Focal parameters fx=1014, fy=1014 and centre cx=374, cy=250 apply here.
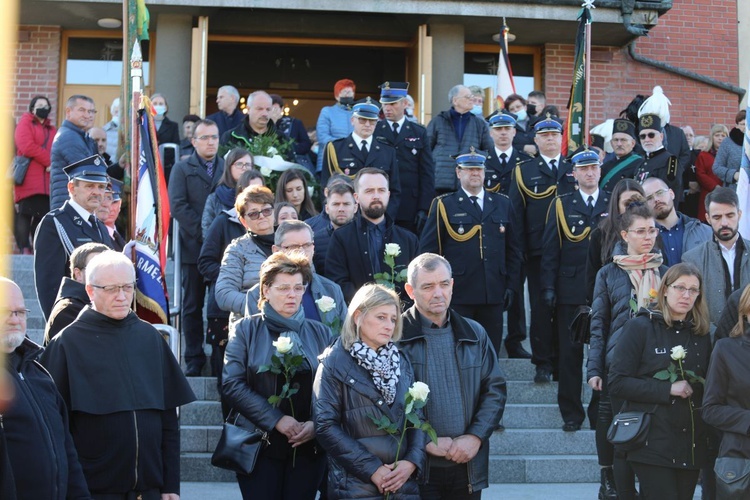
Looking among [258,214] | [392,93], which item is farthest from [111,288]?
[392,93]

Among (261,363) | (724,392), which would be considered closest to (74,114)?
(261,363)

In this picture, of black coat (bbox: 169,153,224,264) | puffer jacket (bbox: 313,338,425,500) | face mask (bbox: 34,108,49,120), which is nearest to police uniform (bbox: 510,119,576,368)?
black coat (bbox: 169,153,224,264)

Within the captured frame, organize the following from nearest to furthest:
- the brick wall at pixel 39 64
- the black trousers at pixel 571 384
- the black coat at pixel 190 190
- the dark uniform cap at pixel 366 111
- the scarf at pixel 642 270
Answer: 1. the scarf at pixel 642 270
2. the black trousers at pixel 571 384
3. the black coat at pixel 190 190
4. the dark uniform cap at pixel 366 111
5. the brick wall at pixel 39 64

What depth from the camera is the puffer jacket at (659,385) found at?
5602 millimetres

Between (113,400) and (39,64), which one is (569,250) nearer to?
(113,400)

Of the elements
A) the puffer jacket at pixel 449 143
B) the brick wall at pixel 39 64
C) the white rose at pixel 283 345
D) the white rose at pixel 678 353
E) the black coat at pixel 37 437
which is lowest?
the black coat at pixel 37 437

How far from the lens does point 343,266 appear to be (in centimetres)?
732

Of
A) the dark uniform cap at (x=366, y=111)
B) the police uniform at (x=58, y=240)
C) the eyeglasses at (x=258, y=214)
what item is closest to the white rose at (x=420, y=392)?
the eyeglasses at (x=258, y=214)

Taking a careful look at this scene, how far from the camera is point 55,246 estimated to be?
627cm

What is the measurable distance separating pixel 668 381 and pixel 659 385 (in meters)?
0.07

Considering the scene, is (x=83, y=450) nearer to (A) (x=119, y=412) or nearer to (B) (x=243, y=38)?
(A) (x=119, y=412)

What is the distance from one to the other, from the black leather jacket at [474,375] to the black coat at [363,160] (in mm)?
3728

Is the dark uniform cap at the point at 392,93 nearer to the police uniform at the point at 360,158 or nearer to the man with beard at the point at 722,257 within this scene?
the police uniform at the point at 360,158

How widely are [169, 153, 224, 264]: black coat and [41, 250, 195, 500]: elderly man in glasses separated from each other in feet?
13.6
